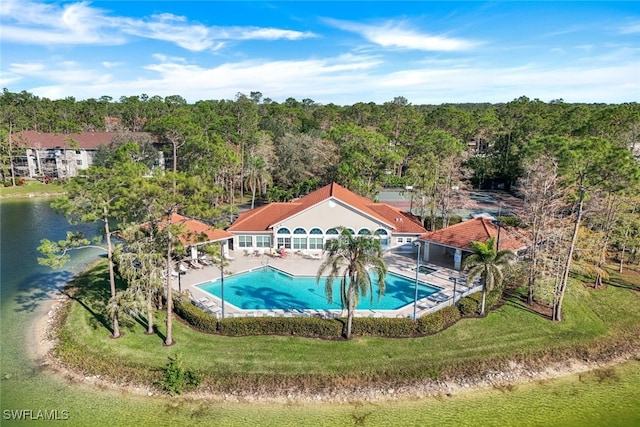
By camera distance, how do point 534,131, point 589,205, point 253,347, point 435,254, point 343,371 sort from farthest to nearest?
point 534,131
point 435,254
point 589,205
point 253,347
point 343,371

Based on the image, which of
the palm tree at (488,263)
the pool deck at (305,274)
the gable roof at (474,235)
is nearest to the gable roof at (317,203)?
the pool deck at (305,274)

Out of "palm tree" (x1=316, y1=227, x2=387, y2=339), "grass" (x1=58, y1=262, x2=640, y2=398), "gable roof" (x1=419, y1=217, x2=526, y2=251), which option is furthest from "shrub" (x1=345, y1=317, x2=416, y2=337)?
"gable roof" (x1=419, y1=217, x2=526, y2=251)

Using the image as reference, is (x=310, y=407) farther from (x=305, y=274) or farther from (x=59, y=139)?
(x=59, y=139)

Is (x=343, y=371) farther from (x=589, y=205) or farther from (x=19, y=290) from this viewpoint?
(x=19, y=290)

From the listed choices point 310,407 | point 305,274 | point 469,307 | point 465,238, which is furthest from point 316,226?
point 310,407

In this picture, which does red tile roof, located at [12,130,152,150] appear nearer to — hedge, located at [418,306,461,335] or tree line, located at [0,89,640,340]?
tree line, located at [0,89,640,340]

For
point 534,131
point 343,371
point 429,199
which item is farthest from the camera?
point 534,131

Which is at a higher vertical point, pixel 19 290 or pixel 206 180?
pixel 206 180

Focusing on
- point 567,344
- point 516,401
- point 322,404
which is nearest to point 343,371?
point 322,404
